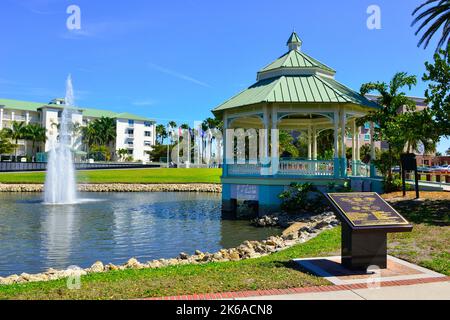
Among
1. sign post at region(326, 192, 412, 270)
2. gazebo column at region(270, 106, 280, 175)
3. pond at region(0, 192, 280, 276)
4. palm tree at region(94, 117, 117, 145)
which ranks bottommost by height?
pond at region(0, 192, 280, 276)

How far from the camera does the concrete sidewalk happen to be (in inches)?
252

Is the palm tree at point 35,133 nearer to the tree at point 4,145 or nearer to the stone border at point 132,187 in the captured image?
the tree at point 4,145

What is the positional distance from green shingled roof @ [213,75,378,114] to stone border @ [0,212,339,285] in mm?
7378

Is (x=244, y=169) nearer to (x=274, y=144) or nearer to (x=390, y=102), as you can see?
(x=274, y=144)

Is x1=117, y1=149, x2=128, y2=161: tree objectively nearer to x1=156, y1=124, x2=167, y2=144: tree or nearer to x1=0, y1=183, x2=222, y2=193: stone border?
x1=156, y1=124, x2=167, y2=144: tree

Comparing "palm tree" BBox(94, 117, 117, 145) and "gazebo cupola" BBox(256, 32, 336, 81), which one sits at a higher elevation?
"palm tree" BBox(94, 117, 117, 145)

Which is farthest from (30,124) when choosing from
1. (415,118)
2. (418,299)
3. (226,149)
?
(418,299)

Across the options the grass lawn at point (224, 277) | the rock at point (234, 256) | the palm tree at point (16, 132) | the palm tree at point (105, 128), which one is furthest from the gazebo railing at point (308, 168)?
the palm tree at point (105, 128)

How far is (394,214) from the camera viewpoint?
343 inches

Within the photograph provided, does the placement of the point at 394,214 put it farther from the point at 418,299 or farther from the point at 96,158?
the point at 96,158

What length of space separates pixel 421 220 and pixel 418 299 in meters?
8.04

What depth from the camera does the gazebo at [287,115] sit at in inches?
840

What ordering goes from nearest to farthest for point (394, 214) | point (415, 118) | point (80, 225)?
point (394, 214) → point (415, 118) → point (80, 225)

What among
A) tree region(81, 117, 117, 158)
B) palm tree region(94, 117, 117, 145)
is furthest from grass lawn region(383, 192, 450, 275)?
palm tree region(94, 117, 117, 145)
